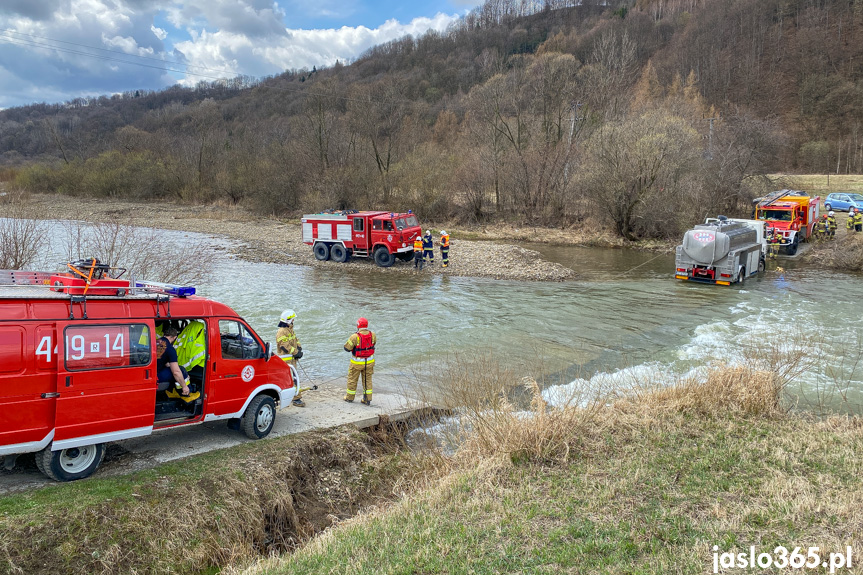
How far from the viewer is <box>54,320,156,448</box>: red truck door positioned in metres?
5.93

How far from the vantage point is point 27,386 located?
18.5 feet

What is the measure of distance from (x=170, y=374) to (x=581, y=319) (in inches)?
520

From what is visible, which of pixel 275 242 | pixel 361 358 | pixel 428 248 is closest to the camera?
pixel 361 358

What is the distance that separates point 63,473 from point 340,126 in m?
46.8

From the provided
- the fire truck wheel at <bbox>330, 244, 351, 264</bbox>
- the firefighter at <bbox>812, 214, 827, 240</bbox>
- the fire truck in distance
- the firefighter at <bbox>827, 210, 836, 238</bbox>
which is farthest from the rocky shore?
the firefighter at <bbox>827, 210, 836, 238</bbox>

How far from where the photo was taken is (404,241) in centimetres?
2634

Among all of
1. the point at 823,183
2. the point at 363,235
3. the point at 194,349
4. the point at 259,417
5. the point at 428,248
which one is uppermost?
the point at 823,183

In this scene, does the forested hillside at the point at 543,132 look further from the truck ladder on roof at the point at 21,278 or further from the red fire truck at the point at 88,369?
the truck ladder on roof at the point at 21,278

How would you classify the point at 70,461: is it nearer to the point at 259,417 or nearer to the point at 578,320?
the point at 259,417

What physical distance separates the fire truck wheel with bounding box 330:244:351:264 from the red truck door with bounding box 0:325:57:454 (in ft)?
71.0

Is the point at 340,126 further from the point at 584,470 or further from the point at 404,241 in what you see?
the point at 584,470

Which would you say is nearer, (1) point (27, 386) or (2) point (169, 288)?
(1) point (27, 386)

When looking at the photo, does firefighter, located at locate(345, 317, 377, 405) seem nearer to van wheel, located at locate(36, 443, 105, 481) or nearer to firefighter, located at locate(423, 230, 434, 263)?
van wheel, located at locate(36, 443, 105, 481)

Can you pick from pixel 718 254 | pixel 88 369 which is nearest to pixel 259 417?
pixel 88 369
